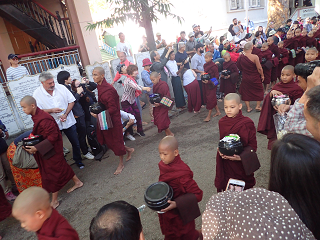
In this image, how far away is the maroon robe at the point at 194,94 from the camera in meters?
6.29

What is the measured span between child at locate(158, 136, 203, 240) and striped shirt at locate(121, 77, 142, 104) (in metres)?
2.90

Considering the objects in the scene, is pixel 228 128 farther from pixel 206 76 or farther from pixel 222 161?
pixel 206 76

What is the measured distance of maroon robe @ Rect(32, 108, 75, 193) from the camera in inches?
121

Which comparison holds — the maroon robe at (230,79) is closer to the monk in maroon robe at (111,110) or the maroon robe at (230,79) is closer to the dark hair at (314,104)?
the monk in maroon robe at (111,110)

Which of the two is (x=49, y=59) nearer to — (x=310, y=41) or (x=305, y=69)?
(x=305, y=69)

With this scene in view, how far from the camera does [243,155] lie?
2.27 metres

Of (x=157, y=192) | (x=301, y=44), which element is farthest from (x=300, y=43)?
(x=157, y=192)

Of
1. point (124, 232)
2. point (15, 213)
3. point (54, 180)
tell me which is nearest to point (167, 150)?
point (124, 232)

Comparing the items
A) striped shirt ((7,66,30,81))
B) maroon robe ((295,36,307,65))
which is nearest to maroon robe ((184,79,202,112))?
striped shirt ((7,66,30,81))

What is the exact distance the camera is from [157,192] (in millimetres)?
1875

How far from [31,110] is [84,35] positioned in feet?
18.9

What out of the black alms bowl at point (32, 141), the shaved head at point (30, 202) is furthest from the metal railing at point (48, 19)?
the shaved head at point (30, 202)

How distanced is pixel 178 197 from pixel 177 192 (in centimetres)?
8

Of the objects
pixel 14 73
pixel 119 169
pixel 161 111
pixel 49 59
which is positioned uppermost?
pixel 49 59
